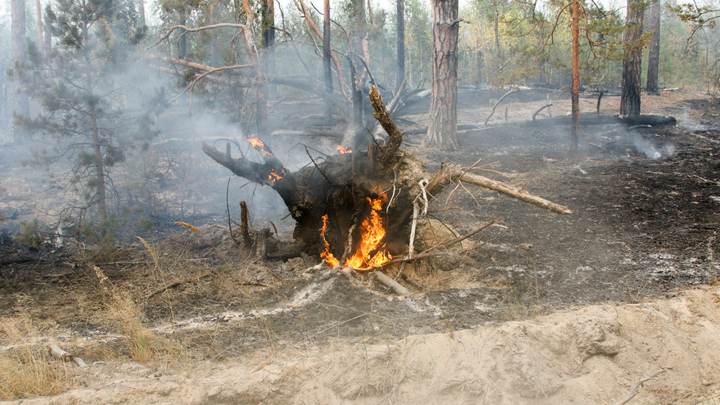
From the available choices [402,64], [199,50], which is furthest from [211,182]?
[402,64]

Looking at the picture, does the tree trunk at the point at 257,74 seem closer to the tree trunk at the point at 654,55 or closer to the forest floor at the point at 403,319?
the forest floor at the point at 403,319

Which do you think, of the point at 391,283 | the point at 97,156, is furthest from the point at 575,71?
the point at 97,156

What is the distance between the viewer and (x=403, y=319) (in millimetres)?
4074

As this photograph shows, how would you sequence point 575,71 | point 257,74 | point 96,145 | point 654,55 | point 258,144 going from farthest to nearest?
Result: point 654,55, point 575,71, point 257,74, point 96,145, point 258,144

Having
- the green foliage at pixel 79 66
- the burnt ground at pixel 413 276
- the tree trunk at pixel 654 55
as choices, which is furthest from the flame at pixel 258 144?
the tree trunk at pixel 654 55

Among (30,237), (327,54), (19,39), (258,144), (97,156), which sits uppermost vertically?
(19,39)

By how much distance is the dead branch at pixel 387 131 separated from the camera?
4.59m

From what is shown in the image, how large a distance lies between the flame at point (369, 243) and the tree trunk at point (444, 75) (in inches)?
279

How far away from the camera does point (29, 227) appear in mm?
6305

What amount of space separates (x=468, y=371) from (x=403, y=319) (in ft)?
2.77

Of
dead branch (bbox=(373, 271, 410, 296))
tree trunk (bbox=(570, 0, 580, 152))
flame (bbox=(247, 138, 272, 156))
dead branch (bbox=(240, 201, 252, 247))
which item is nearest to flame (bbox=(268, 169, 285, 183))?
flame (bbox=(247, 138, 272, 156))

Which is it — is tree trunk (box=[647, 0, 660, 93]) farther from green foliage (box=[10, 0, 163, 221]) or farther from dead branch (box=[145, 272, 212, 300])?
dead branch (box=[145, 272, 212, 300])

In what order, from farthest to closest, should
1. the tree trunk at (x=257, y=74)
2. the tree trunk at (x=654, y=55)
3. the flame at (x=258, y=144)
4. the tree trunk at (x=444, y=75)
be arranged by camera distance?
the tree trunk at (x=654, y=55)
the tree trunk at (x=444, y=75)
the tree trunk at (x=257, y=74)
the flame at (x=258, y=144)

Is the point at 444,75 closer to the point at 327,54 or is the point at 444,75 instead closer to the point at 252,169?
the point at 327,54
